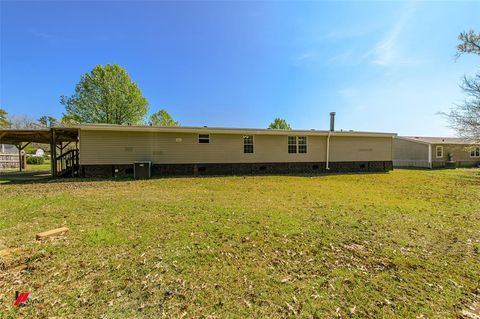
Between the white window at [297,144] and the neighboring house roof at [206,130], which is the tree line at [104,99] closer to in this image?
the neighboring house roof at [206,130]

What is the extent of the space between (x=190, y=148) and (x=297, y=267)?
35.2 ft

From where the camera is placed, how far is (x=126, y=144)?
11.8 meters

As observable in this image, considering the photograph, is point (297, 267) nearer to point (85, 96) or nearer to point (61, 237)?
point (61, 237)

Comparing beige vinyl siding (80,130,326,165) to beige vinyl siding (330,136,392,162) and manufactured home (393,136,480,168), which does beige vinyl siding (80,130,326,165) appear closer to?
beige vinyl siding (330,136,392,162)

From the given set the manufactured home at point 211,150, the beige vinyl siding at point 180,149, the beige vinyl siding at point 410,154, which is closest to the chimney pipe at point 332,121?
the manufactured home at point 211,150

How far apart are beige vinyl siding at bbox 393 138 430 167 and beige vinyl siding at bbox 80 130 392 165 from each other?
31.6 feet

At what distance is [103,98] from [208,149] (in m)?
17.9

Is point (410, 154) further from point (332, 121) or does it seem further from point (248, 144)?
point (248, 144)

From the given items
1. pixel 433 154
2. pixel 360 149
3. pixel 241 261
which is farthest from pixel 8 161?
pixel 433 154

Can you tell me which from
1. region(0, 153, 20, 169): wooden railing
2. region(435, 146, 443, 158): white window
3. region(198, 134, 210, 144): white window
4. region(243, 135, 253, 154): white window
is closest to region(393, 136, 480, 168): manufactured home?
region(435, 146, 443, 158): white window

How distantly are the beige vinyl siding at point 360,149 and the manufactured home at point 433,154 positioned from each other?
947 centimetres

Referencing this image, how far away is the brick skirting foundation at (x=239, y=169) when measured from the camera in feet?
37.9

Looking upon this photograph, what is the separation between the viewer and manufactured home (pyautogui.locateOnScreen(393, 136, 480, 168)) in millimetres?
21656

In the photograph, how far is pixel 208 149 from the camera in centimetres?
1298
